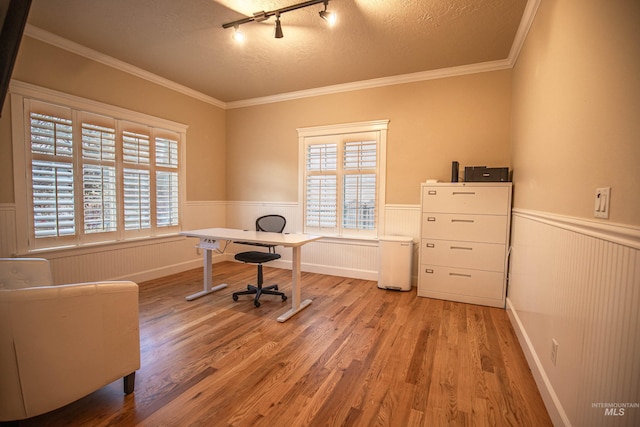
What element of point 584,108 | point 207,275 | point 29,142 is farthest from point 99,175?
point 584,108

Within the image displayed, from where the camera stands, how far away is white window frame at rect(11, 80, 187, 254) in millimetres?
2873

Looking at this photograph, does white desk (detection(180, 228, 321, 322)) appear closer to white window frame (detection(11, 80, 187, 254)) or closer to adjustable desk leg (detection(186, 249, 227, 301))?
adjustable desk leg (detection(186, 249, 227, 301))

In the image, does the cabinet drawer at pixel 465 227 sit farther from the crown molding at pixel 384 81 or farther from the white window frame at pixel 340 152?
the crown molding at pixel 384 81

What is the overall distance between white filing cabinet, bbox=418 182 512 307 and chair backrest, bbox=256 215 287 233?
1812 mm

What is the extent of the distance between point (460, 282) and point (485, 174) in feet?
4.17

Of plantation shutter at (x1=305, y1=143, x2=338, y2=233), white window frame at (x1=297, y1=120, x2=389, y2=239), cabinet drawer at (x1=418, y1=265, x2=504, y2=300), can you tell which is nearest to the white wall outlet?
cabinet drawer at (x1=418, y1=265, x2=504, y2=300)

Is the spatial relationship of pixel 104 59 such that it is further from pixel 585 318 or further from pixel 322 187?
pixel 585 318

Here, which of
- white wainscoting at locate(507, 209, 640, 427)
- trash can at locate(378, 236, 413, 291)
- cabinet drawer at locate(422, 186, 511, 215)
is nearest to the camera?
white wainscoting at locate(507, 209, 640, 427)

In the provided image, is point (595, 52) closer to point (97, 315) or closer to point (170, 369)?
point (97, 315)

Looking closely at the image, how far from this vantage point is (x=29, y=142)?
2.95 meters

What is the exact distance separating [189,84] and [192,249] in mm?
2553

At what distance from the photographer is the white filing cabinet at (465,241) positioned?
127 inches

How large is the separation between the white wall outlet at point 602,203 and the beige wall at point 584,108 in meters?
0.03

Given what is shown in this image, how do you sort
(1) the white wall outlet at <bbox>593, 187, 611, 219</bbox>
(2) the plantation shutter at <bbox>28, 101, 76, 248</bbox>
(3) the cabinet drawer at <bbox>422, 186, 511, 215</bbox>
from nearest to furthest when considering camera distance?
(1) the white wall outlet at <bbox>593, 187, 611, 219</bbox>, (2) the plantation shutter at <bbox>28, 101, 76, 248</bbox>, (3) the cabinet drawer at <bbox>422, 186, 511, 215</bbox>
